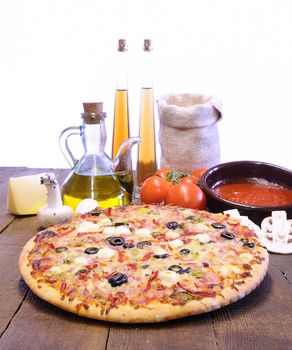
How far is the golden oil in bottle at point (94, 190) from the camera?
63.4 inches

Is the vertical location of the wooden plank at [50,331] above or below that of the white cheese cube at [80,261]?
below

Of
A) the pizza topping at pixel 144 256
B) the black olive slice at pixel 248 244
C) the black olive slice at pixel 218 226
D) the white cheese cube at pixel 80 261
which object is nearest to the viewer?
the pizza topping at pixel 144 256

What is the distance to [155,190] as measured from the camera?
1.71 m

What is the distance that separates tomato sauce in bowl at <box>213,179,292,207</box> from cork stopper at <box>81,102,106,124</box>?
432 millimetres

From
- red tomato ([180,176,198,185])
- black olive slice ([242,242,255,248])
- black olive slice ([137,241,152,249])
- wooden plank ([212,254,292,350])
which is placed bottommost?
wooden plank ([212,254,292,350])

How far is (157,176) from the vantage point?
179 centimetres

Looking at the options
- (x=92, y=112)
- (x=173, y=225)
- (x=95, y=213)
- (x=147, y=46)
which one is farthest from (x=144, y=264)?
(x=147, y=46)

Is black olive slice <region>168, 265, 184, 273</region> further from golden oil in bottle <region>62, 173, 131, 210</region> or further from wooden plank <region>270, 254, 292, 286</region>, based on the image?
golden oil in bottle <region>62, 173, 131, 210</region>

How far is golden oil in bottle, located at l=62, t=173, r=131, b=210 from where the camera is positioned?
5.29 ft

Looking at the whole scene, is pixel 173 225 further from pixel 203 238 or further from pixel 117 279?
pixel 117 279

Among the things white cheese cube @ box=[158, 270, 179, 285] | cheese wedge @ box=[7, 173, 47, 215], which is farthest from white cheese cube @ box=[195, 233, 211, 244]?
cheese wedge @ box=[7, 173, 47, 215]

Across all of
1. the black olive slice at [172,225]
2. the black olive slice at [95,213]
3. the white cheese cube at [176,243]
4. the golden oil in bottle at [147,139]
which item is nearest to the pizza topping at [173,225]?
the black olive slice at [172,225]

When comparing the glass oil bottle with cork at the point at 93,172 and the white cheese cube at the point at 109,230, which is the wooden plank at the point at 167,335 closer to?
the white cheese cube at the point at 109,230

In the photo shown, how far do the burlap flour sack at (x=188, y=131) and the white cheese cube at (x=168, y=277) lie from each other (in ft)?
2.97
